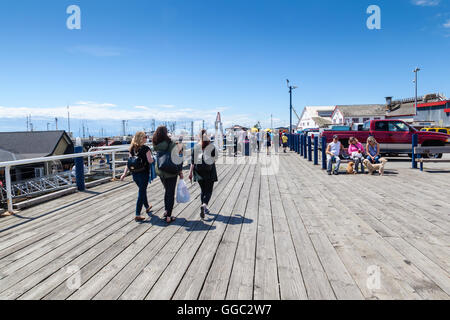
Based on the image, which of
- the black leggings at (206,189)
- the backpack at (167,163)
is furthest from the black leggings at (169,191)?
the black leggings at (206,189)

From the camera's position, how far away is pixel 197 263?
131 inches

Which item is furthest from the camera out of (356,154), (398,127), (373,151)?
(398,127)

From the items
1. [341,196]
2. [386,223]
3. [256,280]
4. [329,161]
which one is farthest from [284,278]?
[329,161]

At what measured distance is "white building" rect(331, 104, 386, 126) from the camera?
6719 cm

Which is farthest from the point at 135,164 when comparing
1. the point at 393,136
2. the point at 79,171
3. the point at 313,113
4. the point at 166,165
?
the point at 313,113

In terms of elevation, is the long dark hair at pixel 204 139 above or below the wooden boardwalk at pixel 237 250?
above

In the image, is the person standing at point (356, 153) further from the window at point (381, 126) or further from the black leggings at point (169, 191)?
the black leggings at point (169, 191)

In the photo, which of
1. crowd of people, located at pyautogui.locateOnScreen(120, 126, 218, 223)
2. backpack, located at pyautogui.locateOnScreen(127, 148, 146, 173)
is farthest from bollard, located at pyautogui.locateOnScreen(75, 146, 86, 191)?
backpack, located at pyautogui.locateOnScreen(127, 148, 146, 173)

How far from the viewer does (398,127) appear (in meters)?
15.3

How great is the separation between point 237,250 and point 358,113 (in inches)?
2835

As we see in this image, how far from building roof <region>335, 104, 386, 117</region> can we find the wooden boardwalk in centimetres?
6691

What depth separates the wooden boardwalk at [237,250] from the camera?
2.76 meters

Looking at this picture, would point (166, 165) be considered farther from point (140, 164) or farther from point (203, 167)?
point (203, 167)
